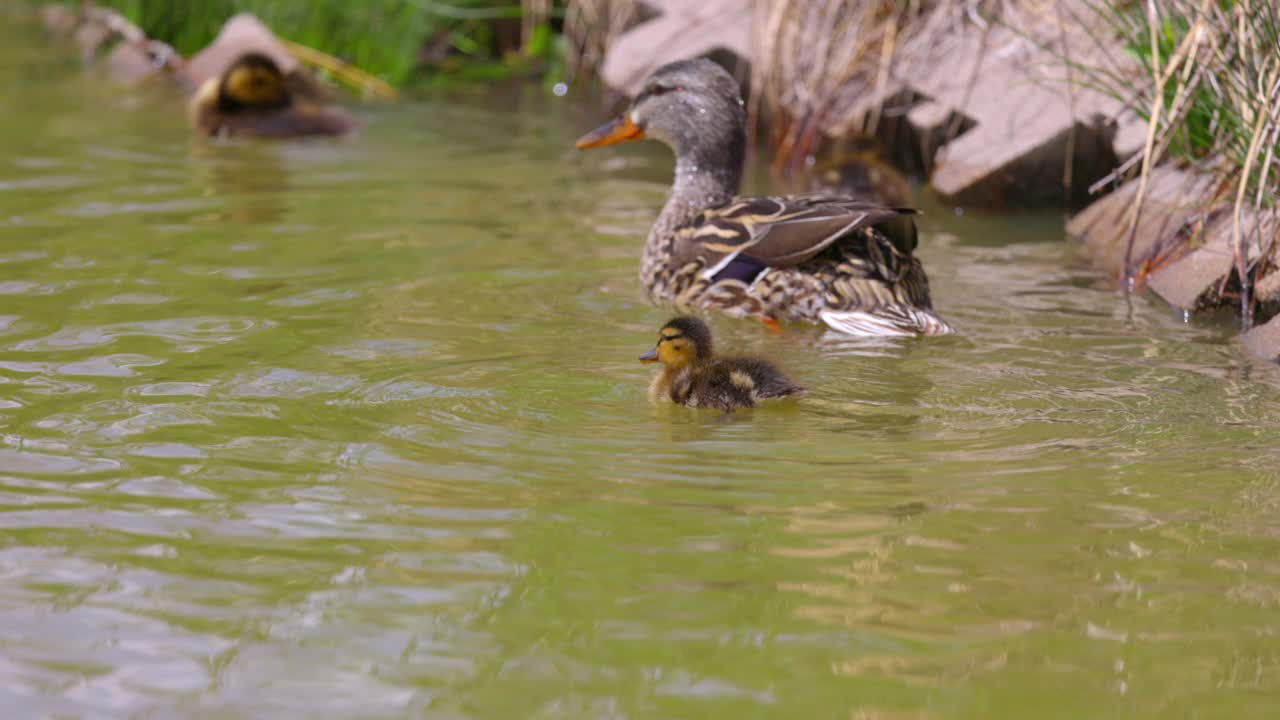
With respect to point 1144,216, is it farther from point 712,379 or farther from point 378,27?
point 378,27

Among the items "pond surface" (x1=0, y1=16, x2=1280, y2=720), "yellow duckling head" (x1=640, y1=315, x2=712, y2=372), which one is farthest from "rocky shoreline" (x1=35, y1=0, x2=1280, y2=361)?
"yellow duckling head" (x1=640, y1=315, x2=712, y2=372)

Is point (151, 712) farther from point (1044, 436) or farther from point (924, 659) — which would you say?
point (1044, 436)

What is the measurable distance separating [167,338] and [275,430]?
1.18 metres

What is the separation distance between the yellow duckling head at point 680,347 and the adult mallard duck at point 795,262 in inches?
35.6

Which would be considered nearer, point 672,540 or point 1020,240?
point 672,540

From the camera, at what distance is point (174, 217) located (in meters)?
7.60

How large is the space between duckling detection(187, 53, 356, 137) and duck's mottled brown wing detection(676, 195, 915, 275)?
399 cm

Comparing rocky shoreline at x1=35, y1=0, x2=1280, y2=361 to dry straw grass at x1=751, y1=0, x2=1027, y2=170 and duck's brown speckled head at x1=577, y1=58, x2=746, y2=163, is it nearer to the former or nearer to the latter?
dry straw grass at x1=751, y1=0, x2=1027, y2=170

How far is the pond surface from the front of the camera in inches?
123

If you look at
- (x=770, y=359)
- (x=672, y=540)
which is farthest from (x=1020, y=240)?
(x=672, y=540)

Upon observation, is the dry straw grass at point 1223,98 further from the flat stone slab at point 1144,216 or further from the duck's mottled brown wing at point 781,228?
the duck's mottled brown wing at point 781,228

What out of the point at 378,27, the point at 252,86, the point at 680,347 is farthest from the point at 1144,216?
the point at 378,27

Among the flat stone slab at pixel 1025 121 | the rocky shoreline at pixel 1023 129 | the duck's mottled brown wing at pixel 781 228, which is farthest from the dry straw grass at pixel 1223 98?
the duck's mottled brown wing at pixel 781 228

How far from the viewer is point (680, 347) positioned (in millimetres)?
4906
